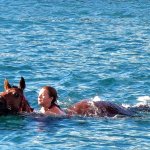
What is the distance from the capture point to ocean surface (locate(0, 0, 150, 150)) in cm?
1277

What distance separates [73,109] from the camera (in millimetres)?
14398

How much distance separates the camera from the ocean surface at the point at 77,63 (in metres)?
12.8

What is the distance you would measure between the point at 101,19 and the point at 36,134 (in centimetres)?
2150

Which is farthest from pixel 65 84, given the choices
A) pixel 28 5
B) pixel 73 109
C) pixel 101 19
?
pixel 28 5

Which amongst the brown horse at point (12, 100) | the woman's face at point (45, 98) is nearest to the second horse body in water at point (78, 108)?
the woman's face at point (45, 98)

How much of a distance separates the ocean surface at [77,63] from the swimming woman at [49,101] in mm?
288

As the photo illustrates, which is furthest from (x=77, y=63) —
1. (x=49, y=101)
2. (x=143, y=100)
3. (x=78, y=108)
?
(x=49, y=101)

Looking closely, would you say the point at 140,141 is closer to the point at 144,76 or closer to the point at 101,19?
the point at 144,76

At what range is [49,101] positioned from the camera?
14000mm

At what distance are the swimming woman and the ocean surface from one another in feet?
0.94

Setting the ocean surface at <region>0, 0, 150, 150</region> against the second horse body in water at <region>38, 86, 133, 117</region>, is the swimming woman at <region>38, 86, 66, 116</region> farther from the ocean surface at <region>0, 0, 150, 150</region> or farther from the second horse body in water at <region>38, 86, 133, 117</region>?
the ocean surface at <region>0, 0, 150, 150</region>

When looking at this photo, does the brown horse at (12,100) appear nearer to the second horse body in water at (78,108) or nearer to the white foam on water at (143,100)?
the second horse body in water at (78,108)

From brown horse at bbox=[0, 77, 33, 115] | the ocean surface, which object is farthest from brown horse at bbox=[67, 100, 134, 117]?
brown horse at bbox=[0, 77, 33, 115]

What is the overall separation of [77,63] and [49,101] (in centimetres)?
758
